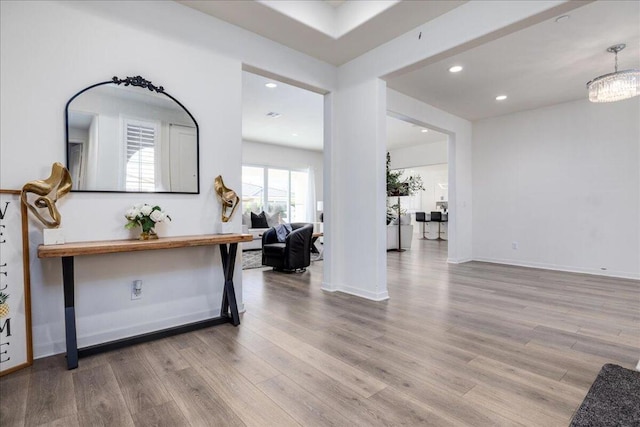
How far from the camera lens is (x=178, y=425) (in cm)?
147

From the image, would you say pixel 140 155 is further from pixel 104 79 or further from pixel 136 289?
pixel 136 289

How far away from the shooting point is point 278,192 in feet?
31.2

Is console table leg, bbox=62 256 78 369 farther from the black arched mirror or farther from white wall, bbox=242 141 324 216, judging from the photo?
white wall, bbox=242 141 324 216

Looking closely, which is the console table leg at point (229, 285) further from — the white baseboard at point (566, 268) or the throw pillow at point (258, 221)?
the throw pillow at point (258, 221)

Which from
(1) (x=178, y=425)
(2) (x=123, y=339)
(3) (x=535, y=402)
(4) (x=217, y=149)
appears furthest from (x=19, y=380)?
(3) (x=535, y=402)

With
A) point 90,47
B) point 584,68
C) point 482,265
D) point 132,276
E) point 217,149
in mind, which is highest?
point 584,68

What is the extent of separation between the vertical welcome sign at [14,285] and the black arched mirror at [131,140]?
0.38 m

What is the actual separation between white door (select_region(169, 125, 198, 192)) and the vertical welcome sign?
3.23ft

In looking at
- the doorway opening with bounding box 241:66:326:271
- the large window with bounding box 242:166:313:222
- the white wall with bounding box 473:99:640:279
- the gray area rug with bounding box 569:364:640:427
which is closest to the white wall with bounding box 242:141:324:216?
the doorway opening with bounding box 241:66:326:271

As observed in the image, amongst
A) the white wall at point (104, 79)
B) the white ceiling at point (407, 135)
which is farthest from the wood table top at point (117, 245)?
the white ceiling at point (407, 135)

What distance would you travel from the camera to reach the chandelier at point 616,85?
3.16m

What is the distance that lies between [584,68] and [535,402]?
4.09 meters

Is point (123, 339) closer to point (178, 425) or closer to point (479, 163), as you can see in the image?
point (178, 425)

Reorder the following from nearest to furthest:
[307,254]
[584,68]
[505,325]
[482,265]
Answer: [505,325] → [584,68] → [307,254] → [482,265]
